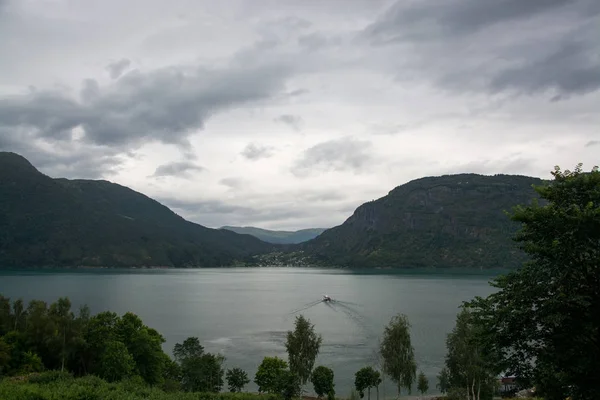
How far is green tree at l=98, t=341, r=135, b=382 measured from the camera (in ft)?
163

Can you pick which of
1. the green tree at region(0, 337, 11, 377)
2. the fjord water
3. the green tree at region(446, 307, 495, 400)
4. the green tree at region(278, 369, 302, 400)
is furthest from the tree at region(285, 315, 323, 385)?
the green tree at region(0, 337, 11, 377)

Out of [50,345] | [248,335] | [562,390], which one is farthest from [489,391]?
[248,335]

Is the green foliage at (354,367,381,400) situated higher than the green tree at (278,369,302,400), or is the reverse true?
the green tree at (278,369,302,400)

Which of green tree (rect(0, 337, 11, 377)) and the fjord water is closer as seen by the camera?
green tree (rect(0, 337, 11, 377))

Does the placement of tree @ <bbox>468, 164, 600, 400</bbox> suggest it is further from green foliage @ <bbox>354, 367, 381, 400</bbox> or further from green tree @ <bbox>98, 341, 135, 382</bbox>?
green foliage @ <bbox>354, 367, 381, 400</bbox>

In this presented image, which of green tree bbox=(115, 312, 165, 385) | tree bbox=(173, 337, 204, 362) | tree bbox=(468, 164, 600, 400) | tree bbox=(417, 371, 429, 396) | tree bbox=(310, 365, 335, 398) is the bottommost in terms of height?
tree bbox=(417, 371, 429, 396)

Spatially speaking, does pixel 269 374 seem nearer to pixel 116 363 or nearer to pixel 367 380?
pixel 367 380

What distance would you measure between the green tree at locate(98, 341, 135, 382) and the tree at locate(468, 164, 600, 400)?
41.6 meters

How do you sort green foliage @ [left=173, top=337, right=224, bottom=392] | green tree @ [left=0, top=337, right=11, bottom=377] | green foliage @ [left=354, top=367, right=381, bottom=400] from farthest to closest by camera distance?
green foliage @ [left=354, top=367, right=381, bottom=400]
green foliage @ [left=173, top=337, right=224, bottom=392]
green tree @ [left=0, top=337, right=11, bottom=377]

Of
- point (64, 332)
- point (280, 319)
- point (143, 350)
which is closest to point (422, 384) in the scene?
point (143, 350)

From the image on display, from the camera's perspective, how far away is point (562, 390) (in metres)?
20.5

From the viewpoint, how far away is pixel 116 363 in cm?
5000

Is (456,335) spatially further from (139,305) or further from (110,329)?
(139,305)

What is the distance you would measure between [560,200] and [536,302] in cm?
512
